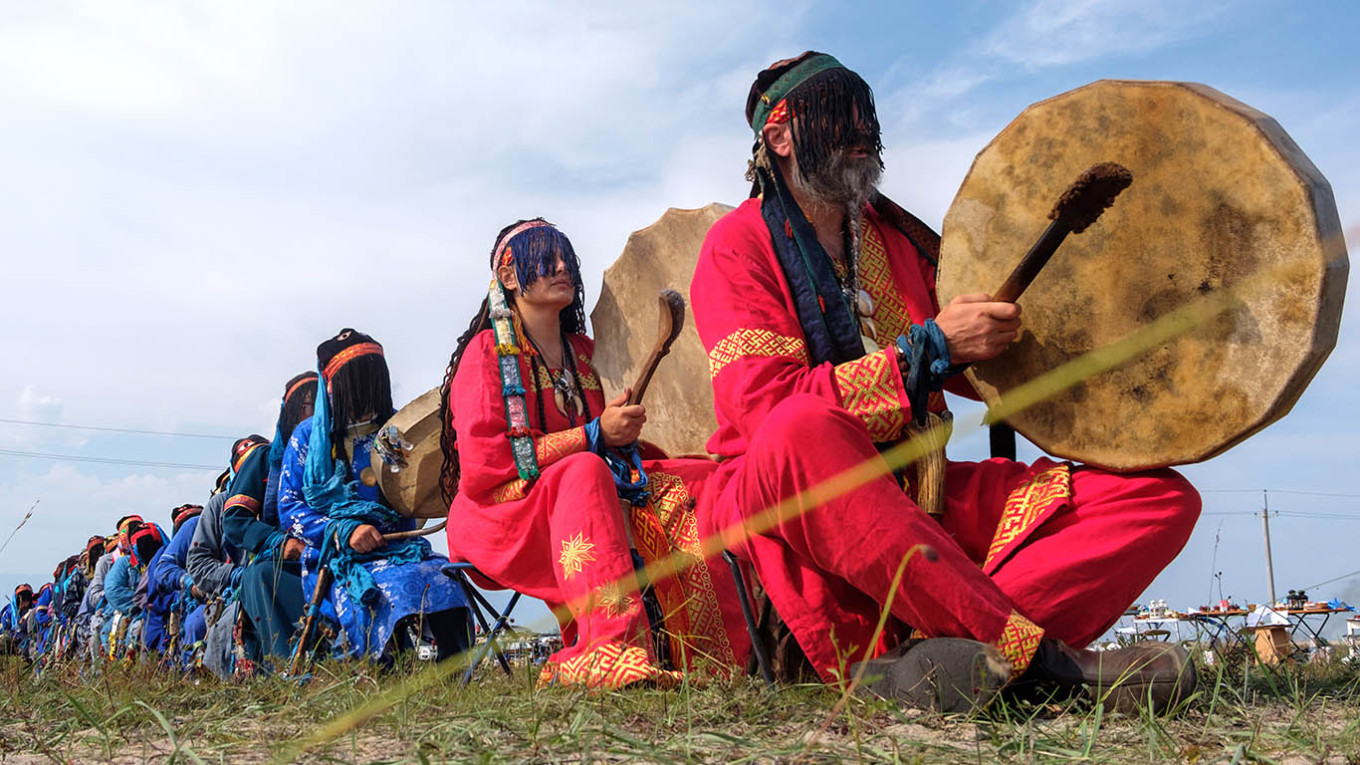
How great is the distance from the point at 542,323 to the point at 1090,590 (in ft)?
7.39

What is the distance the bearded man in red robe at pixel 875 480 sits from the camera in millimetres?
2828

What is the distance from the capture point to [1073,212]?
299 cm

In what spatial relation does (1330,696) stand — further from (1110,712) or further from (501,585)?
(501,585)

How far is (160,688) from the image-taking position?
4.18 metres

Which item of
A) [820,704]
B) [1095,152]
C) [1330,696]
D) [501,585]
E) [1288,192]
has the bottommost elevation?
[1330,696]

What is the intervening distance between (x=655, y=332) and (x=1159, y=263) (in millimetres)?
1981

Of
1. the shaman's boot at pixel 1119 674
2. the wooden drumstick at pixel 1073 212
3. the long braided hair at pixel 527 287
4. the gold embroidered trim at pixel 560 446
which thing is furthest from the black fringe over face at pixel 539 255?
the shaman's boot at pixel 1119 674

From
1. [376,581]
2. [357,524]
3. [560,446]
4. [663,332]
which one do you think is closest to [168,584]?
[357,524]

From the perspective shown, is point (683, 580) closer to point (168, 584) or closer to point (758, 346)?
point (758, 346)

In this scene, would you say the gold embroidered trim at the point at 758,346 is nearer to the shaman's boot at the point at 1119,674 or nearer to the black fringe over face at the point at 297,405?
the shaman's boot at the point at 1119,674

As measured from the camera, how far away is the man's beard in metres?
3.52

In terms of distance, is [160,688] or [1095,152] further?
[160,688]

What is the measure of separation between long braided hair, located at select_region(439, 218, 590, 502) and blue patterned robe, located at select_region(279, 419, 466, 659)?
2.57 feet

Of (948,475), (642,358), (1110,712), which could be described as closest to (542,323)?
(642,358)
